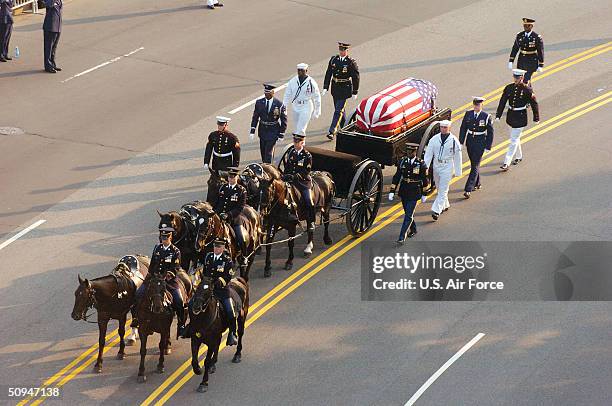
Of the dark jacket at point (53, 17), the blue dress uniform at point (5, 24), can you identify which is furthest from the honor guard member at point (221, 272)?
the blue dress uniform at point (5, 24)

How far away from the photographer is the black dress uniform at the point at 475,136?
27266 millimetres

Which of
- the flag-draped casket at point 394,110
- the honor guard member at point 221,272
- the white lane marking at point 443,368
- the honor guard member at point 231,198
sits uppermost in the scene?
the flag-draped casket at point 394,110

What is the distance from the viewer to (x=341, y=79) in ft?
98.0

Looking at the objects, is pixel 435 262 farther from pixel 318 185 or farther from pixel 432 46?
pixel 432 46

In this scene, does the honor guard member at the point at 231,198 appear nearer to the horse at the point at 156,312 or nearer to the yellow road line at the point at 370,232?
the yellow road line at the point at 370,232

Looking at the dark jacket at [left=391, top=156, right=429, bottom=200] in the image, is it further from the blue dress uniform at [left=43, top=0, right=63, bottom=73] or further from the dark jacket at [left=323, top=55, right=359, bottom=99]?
the blue dress uniform at [left=43, top=0, right=63, bottom=73]

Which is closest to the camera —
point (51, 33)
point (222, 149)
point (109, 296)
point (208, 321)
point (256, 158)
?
point (208, 321)

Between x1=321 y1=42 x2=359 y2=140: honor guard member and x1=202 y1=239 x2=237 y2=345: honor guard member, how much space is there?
9.23m

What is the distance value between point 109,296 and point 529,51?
49.5 ft

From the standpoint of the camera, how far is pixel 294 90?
28766 mm

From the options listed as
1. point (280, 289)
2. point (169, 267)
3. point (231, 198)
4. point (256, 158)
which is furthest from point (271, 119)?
point (169, 267)

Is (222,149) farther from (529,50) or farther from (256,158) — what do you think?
(529,50)

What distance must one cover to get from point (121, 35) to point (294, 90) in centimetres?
924

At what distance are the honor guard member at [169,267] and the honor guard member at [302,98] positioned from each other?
783 centimetres
